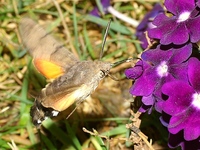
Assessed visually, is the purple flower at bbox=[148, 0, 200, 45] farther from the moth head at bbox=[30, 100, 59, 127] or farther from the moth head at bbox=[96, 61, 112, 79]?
the moth head at bbox=[30, 100, 59, 127]

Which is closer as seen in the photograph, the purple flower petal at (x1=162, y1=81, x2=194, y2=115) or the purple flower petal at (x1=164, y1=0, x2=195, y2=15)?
the purple flower petal at (x1=162, y1=81, x2=194, y2=115)

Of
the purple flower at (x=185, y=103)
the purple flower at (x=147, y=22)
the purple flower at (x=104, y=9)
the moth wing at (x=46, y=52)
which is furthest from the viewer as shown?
the purple flower at (x=104, y=9)

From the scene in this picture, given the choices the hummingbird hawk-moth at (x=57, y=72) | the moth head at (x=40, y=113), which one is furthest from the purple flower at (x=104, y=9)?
the moth head at (x=40, y=113)

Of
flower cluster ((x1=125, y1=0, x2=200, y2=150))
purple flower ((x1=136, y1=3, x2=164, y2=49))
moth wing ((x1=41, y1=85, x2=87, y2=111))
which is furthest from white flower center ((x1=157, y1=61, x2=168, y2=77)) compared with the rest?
purple flower ((x1=136, y1=3, x2=164, y2=49))

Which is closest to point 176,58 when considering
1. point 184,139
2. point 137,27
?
point 184,139

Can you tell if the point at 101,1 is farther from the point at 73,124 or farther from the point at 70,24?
the point at 73,124

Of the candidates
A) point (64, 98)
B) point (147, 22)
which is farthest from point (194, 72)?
point (147, 22)

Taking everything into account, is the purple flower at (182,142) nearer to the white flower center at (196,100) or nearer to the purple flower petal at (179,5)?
the white flower center at (196,100)
